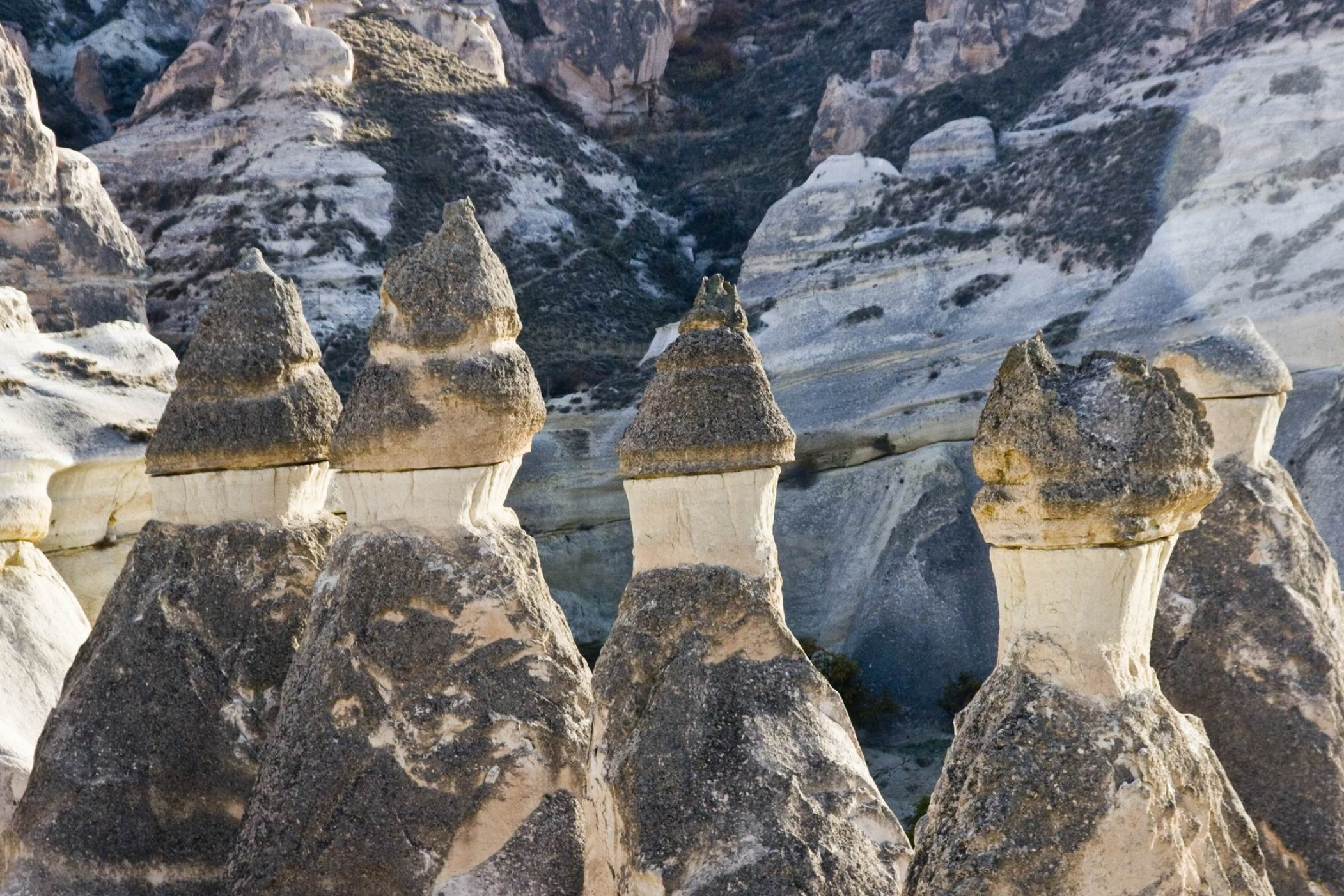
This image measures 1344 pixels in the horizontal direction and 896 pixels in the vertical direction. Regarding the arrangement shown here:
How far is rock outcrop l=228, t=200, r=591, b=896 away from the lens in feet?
17.3

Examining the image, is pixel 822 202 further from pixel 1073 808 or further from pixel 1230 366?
pixel 1073 808

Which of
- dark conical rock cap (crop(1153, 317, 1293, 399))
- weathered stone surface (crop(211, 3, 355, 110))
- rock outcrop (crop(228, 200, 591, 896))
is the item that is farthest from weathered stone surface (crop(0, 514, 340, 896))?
weathered stone surface (crop(211, 3, 355, 110))

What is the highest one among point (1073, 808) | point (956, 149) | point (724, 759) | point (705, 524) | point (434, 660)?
point (1073, 808)

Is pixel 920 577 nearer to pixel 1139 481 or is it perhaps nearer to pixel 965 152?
pixel 965 152

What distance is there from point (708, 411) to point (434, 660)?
121 centimetres

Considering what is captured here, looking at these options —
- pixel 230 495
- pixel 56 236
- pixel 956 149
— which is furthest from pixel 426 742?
pixel 956 149

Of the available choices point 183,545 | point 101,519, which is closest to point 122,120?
point 101,519

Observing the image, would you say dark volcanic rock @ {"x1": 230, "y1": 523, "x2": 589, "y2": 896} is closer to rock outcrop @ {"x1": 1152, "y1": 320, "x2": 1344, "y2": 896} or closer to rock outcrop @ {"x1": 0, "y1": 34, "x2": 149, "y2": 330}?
rock outcrop @ {"x1": 1152, "y1": 320, "x2": 1344, "y2": 896}

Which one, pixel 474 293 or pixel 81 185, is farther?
pixel 81 185

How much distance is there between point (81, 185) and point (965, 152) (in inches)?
468

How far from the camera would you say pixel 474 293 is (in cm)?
572

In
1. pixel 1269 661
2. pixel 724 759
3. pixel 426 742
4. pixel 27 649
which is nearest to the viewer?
pixel 724 759

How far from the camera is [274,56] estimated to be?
28.8 m

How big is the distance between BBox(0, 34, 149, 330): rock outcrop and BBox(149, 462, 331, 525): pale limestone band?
12099 mm
